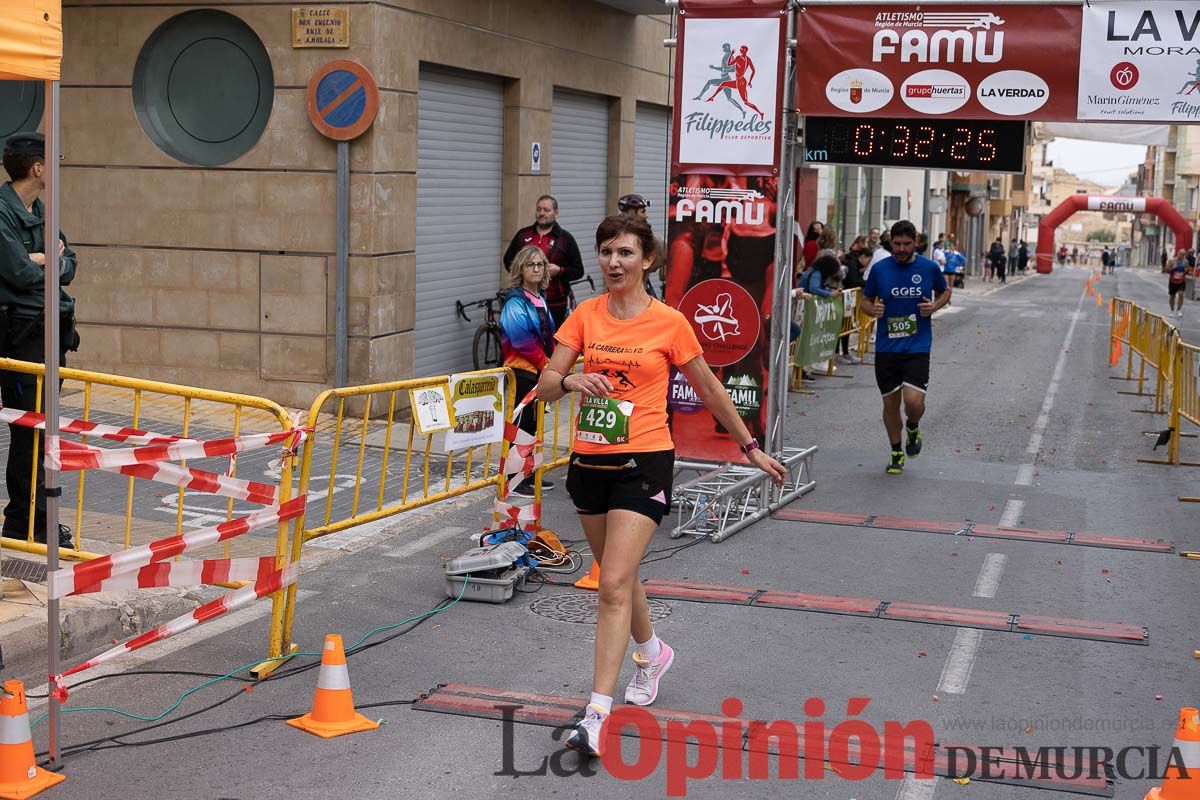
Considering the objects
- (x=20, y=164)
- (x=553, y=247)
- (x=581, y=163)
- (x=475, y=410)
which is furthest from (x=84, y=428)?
(x=581, y=163)

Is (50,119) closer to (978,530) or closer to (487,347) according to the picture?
(978,530)

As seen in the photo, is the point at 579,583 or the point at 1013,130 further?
the point at 1013,130

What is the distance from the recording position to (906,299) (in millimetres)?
11945

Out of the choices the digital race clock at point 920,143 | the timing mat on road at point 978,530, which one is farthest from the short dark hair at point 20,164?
the digital race clock at point 920,143

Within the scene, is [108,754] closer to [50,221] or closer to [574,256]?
[50,221]

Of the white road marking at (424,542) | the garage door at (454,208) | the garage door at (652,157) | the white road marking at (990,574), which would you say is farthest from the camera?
the garage door at (652,157)

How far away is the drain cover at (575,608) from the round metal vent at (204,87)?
756 centimetres

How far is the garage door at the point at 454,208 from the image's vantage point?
14953 mm

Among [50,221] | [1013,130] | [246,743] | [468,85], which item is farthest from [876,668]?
[468,85]

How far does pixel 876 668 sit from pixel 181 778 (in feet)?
10.6

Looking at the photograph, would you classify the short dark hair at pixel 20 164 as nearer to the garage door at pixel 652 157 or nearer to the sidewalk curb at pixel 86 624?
the sidewalk curb at pixel 86 624

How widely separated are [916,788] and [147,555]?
3152 millimetres

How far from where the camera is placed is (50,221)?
5.21 metres

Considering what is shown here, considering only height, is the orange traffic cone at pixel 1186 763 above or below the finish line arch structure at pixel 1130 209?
below
